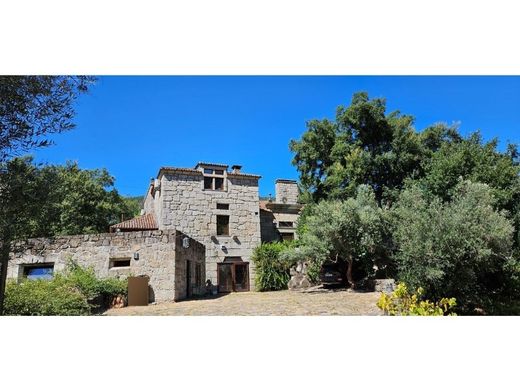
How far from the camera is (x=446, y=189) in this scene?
11.3 meters

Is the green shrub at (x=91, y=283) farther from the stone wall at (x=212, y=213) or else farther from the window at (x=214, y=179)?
→ the window at (x=214, y=179)

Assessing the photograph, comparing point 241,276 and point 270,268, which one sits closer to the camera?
point 270,268

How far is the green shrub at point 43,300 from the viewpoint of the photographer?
5598 millimetres

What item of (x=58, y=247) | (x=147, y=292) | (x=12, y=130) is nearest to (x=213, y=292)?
(x=147, y=292)

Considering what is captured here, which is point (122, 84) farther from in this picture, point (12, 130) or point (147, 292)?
point (147, 292)

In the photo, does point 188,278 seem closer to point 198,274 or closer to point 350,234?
point 198,274

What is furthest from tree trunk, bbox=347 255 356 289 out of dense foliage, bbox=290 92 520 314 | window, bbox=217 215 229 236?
window, bbox=217 215 229 236

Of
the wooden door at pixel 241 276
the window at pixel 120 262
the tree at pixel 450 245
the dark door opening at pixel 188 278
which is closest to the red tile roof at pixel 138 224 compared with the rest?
the wooden door at pixel 241 276

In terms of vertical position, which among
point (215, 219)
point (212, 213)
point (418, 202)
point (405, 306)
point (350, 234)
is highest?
point (212, 213)

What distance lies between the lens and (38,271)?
8266 millimetres

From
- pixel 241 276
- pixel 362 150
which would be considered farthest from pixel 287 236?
pixel 362 150

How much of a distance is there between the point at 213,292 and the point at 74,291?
7.07 metres

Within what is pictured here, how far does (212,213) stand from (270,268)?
10.8 feet

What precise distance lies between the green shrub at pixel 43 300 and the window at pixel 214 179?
8536mm
